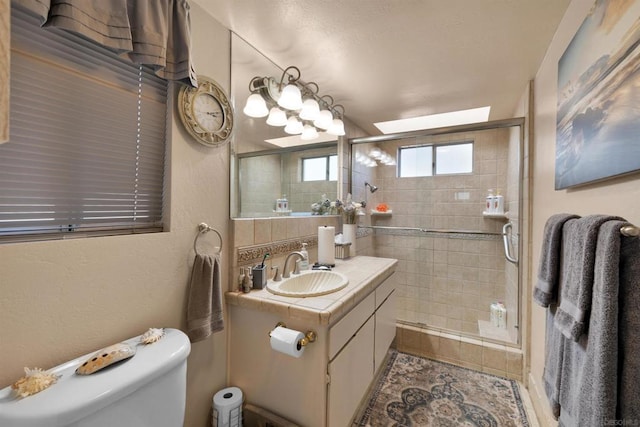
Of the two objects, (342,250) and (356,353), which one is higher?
(342,250)

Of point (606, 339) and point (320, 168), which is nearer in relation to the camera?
point (606, 339)

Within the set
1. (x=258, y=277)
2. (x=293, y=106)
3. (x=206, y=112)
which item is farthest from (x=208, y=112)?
(x=258, y=277)

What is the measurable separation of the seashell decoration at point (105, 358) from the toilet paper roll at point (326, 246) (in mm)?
1216

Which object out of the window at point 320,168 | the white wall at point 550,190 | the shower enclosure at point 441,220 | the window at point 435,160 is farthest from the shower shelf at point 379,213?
the white wall at point 550,190

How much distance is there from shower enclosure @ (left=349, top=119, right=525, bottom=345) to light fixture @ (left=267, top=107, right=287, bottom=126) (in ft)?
→ 3.48

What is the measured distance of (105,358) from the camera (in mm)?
757

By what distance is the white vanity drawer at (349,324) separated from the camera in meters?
1.15

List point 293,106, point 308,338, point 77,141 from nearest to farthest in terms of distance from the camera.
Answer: point 77,141
point 308,338
point 293,106

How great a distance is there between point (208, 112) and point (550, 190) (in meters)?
1.85

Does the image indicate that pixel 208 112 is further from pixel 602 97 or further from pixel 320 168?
pixel 602 97

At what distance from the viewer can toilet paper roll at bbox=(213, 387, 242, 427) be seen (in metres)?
1.19

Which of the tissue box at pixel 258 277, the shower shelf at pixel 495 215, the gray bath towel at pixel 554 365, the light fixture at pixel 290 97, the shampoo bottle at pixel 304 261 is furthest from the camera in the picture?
the shower shelf at pixel 495 215

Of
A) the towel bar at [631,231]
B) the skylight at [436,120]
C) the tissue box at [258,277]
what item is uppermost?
the skylight at [436,120]

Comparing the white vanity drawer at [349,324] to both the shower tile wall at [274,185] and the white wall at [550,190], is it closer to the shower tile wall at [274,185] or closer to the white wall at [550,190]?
the shower tile wall at [274,185]
